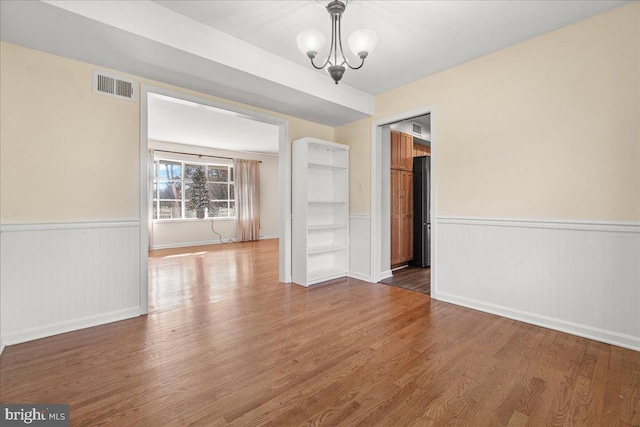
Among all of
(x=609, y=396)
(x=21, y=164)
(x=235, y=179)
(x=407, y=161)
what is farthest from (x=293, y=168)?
(x=235, y=179)

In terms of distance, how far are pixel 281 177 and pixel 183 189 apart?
189 inches

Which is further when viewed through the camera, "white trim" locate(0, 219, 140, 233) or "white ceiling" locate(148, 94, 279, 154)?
"white ceiling" locate(148, 94, 279, 154)

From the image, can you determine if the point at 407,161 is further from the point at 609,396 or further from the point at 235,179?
the point at 235,179

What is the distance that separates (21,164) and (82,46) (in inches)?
42.9

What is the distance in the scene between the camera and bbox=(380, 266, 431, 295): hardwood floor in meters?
3.82

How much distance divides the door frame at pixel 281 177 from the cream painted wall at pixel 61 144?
62 mm

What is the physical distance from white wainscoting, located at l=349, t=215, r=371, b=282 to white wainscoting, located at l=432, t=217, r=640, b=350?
1084mm

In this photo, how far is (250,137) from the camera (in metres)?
6.84

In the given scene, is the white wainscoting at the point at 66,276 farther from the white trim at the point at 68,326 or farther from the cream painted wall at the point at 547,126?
the cream painted wall at the point at 547,126

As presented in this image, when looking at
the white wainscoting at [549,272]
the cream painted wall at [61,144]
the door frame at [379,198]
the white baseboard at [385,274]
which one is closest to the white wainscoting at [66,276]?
the cream painted wall at [61,144]

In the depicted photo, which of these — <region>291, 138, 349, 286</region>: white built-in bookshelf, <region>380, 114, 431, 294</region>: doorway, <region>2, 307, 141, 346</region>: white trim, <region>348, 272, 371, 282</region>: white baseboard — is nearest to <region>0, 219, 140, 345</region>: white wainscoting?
<region>2, 307, 141, 346</region>: white trim

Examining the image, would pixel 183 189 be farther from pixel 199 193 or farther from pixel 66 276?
pixel 66 276

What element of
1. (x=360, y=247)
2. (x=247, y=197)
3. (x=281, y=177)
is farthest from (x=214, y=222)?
(x=360, y=247)

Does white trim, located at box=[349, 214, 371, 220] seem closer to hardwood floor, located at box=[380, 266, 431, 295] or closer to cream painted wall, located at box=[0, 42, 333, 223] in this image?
hardwood floor, located at box=[380, 266, 431, 295]
